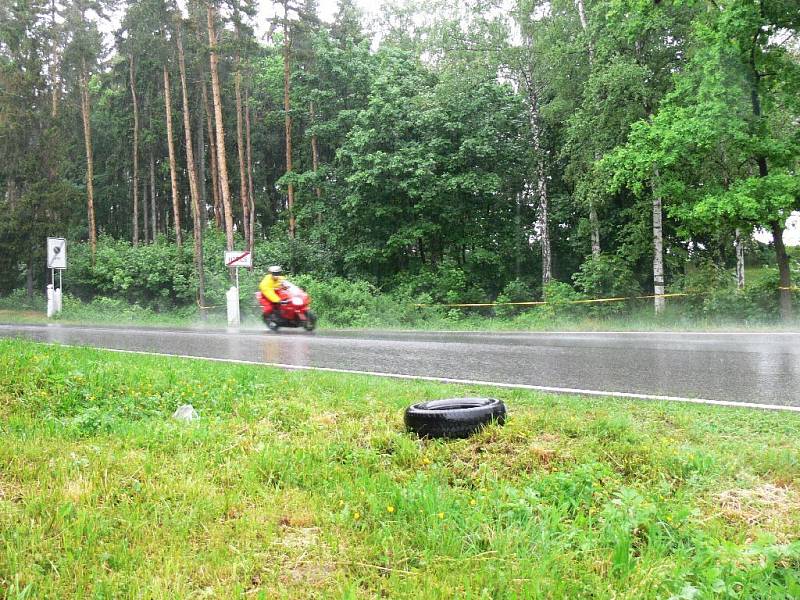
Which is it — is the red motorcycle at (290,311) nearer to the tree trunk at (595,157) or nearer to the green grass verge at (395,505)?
the green grass verge at (395,505)

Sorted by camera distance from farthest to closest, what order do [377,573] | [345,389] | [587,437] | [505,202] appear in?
[505,202] < [345,389] < [587,437] < [377,573]

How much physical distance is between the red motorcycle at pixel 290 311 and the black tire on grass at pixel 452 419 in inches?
446

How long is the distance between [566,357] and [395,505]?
6453 millimetres

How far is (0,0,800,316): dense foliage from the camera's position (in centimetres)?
1697

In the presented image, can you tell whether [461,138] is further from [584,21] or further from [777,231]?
[777,231]

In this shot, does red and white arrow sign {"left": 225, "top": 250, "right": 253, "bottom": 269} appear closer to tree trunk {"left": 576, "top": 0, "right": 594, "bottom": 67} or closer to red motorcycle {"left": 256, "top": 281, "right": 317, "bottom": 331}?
red motorcycle {"left": 256, "top": 281, "right": 317, "bottom": 331}

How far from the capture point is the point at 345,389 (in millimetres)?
6891

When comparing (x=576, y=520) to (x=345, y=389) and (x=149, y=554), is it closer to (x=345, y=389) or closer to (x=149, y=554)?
(x=149, y=554)

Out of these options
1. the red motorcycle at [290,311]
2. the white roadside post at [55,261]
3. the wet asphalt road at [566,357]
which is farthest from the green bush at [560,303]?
the white roadside post at [55,261]

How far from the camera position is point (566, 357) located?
31.0 feet

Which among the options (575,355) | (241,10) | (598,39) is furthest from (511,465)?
(241,10)

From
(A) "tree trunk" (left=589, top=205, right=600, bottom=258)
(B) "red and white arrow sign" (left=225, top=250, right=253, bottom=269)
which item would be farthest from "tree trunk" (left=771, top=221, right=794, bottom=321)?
(B) "red and white arrow sign" (left=225, top=250, right=253, bottom=269)

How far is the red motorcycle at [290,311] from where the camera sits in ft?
52.9

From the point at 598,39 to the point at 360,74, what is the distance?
42.1 ft
